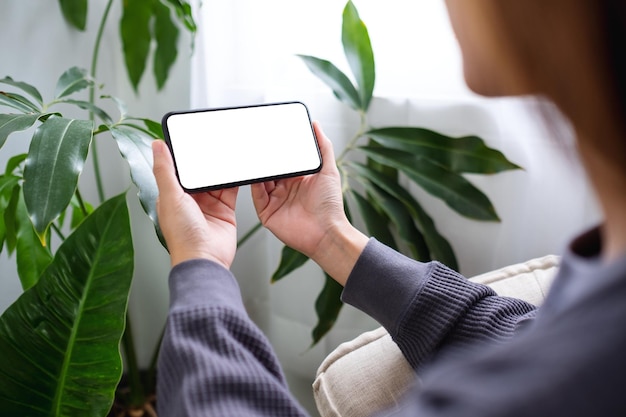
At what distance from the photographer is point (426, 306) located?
0.66 metres

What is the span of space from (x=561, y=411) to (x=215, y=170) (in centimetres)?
52

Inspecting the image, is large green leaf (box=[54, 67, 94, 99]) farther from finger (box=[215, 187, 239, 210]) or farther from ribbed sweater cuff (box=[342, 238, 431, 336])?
ribbed sweater cuff (box=[342, 238, 431, 336])

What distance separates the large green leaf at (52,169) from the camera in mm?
649

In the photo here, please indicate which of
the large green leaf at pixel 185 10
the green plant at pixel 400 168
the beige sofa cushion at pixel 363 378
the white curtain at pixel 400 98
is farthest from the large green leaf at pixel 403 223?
the large green leaf at pixel 185 10

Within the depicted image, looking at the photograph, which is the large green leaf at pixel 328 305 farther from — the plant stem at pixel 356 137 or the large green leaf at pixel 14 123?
the large green leaf at pixel 14 123

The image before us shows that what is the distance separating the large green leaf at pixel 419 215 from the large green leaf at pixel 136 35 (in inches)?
19.1

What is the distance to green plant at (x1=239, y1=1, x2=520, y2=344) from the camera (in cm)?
103

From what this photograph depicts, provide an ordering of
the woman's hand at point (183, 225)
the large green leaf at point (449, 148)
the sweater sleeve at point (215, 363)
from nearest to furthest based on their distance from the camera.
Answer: the sweater sleeve at point (215, 363) → the woman's hand at point (183, 225) → the large green leaf at point (449, 148)

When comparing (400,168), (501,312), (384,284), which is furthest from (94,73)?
(501,312)

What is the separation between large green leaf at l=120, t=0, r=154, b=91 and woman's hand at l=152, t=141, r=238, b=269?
650 mm

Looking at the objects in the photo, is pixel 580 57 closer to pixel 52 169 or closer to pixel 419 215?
pixel 52 169

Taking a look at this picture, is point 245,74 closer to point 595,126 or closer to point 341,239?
point 341,239

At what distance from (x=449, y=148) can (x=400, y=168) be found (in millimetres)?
90

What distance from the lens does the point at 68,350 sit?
29.7 inches
